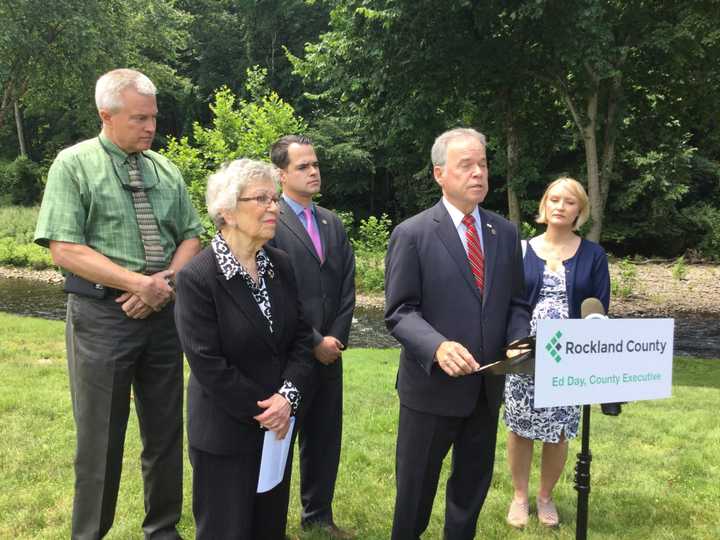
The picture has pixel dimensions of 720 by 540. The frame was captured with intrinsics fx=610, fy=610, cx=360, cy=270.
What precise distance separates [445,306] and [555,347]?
70 cm

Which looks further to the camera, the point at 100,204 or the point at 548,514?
the point at 548,514

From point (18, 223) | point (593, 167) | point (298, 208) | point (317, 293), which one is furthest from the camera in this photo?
point (18, 223)

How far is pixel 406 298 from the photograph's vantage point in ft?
9.47

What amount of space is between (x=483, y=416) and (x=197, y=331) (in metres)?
1.46

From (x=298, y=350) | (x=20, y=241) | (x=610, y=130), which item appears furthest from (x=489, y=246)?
(x=20, y=241)

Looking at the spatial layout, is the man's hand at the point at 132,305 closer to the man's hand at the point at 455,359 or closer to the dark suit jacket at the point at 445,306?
the dark suit jacket at the point at 445,306

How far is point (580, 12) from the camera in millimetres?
10133

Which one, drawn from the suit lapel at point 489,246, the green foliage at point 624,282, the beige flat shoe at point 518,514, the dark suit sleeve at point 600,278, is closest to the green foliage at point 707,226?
the green foliage at point 624,282

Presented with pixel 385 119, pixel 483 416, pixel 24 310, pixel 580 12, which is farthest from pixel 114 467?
pixel 24 310

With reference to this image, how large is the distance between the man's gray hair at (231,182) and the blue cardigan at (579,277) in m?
1.89

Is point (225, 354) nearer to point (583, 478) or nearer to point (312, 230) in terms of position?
point (312, 230)

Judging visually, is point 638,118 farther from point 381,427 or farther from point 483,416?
point 483,416

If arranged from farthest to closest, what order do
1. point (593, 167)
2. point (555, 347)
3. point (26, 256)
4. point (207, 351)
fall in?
point (26, 256) < point (593, 167) < point (207, 351) < point (555, 347)

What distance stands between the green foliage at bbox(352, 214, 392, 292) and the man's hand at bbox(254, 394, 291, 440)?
14873 mm
